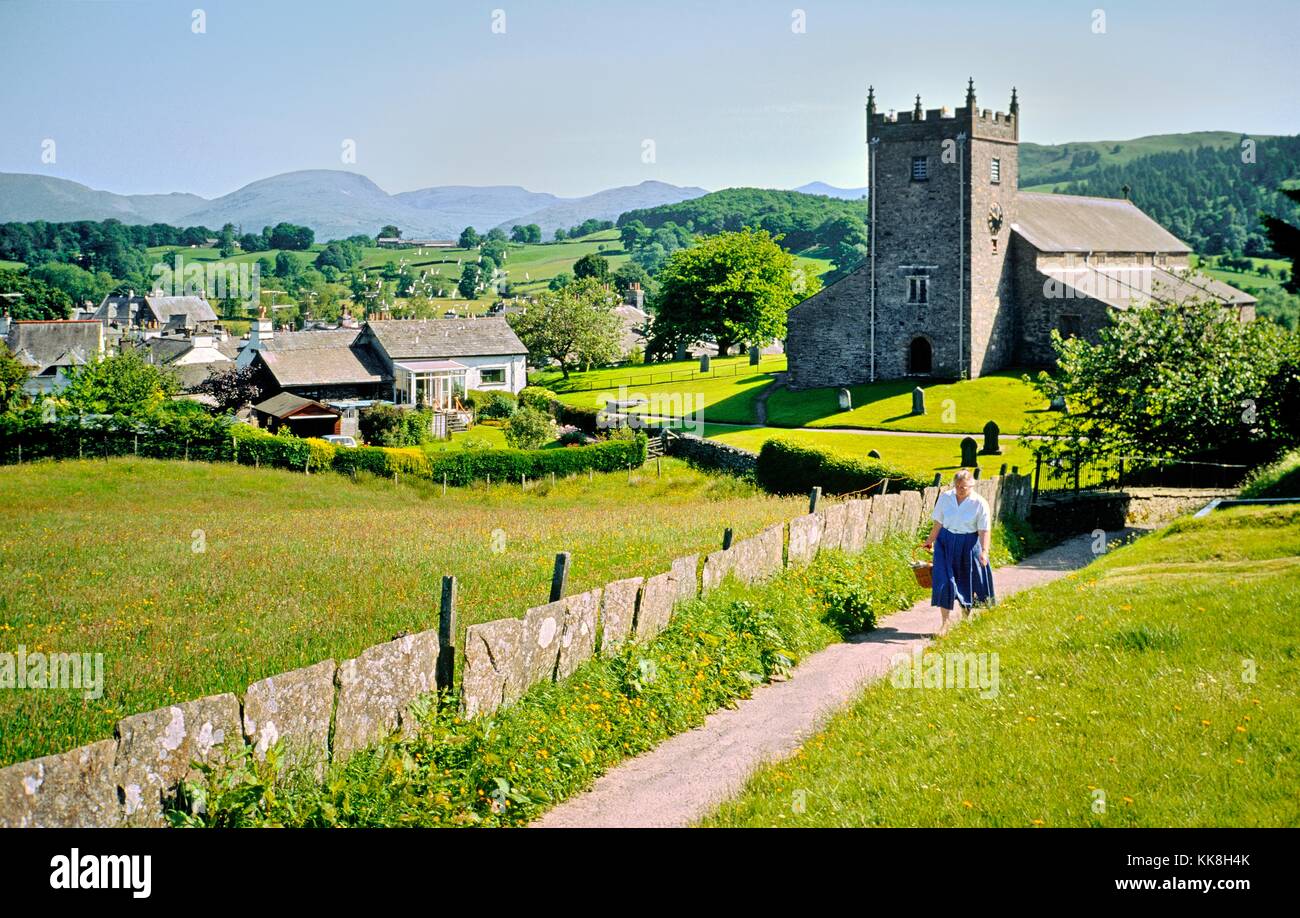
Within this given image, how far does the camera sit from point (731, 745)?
1227 centimetres

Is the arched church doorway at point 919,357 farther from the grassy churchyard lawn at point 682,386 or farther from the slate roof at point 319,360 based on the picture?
the slate roof at point 319,360

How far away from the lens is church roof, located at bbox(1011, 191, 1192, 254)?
6538 cm

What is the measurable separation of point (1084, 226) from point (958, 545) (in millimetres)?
62786

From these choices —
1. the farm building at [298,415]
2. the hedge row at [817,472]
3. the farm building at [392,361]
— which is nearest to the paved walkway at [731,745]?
the hedge row at [817,472]

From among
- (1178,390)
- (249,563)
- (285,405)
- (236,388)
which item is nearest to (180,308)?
(236,388)

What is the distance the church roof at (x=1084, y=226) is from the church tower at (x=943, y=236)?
10.3ft

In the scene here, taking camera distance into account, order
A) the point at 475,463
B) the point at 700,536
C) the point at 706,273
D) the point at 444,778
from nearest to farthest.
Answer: the point at 444,778 → the point at 700,536 → the point at 475,463 → the point at 706,273

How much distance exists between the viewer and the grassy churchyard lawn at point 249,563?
44.1 ft

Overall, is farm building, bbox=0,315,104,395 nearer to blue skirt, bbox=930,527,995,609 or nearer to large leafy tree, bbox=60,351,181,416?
large leafy tree, bbox=60,351,181,416

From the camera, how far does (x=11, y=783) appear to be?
7.70 metres

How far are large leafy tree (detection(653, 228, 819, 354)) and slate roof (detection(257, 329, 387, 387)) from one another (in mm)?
26309
